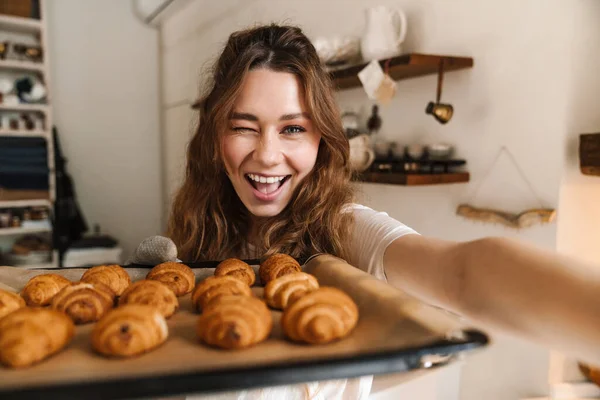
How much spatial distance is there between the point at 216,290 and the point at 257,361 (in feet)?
0.72

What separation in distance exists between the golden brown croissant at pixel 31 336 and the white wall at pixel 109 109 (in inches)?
165

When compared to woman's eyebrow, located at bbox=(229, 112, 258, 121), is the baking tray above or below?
below

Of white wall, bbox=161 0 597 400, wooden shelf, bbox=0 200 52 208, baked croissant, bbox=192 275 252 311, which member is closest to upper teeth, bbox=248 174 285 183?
baked croissant, bbox=192 275 252 311

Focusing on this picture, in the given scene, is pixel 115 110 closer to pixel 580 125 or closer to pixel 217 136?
pixel 217 136

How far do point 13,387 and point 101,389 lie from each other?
3.9 inches

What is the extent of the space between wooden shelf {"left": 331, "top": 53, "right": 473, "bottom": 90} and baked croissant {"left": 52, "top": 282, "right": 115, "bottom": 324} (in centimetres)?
132

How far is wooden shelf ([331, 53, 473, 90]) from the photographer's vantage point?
158 cm

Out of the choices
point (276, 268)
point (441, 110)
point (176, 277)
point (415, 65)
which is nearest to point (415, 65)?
point (415, 65)

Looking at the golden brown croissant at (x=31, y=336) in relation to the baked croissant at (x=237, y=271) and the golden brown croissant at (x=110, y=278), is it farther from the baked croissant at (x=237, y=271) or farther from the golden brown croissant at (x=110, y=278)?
the baked croissant at (x=237, y=271)

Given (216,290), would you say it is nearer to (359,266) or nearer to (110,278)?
(110,278)

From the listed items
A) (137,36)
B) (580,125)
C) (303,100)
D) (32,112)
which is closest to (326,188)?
(303,100)

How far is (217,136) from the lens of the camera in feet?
3.74

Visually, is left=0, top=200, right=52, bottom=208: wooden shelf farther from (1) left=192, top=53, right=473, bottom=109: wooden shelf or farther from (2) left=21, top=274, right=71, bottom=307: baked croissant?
(2) left=21, top=274, right=71, bottom=307: baked croissant

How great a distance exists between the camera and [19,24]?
350 centimetres
